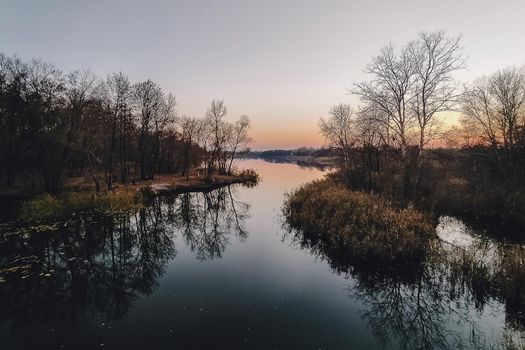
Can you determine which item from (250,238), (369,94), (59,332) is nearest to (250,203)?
(250,238)

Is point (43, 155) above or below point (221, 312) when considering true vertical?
above

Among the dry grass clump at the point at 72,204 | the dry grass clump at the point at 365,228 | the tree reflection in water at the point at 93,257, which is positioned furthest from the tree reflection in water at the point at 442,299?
the dry grass clump at the point at 72,204

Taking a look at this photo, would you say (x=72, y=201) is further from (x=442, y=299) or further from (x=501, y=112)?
(x=501, y=112)

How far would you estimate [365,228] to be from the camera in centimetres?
1372

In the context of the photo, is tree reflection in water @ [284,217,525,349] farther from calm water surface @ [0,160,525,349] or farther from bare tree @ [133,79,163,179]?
bare tree @ [133,79,163,179]

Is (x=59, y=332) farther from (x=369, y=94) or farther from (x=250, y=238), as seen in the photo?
(x=369, y=94)

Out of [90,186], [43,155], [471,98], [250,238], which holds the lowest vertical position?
[250,238]

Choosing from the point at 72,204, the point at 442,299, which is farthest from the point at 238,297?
the point at 72,204

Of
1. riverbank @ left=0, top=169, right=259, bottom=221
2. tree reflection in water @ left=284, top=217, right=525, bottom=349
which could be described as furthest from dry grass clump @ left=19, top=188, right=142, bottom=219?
tree reflection in water @ left=284, top=217, right=525, bottom=349

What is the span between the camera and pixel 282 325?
8.04 meters

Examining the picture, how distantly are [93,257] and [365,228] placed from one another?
1328 centimetres

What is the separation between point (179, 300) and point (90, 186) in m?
23.6

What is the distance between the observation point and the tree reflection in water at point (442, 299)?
7.40 meters

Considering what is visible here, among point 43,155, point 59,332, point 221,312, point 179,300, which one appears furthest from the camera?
point 43,155
